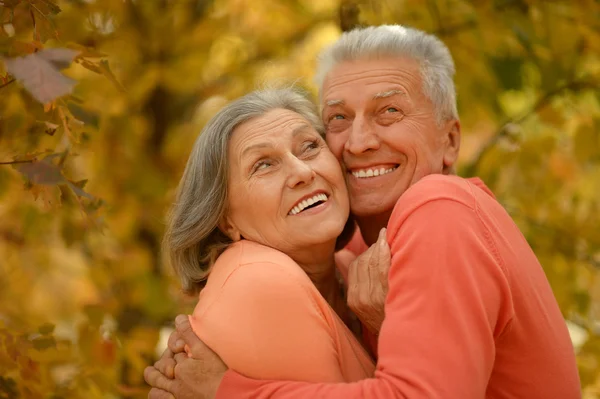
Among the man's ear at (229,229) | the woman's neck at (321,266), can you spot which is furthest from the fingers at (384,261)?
the man's ear at (229,229)

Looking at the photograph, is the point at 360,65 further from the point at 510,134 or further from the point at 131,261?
the point at 131,261

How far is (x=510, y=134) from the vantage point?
4.23 meters

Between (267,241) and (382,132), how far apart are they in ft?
2.01

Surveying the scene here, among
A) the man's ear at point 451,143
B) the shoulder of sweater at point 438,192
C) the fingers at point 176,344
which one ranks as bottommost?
the fingers at point 176,344

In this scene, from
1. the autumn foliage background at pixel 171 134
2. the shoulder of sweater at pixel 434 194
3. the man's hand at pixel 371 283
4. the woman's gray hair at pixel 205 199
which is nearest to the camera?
the shoulder of sweater at pixel 434 194

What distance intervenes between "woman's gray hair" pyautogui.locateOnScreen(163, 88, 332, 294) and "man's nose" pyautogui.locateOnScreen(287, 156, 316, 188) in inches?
9.2

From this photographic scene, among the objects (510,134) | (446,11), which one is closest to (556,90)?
(510,134)

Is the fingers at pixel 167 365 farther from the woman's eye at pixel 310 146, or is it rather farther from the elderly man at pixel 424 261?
the woman's eye at pixel 310 146

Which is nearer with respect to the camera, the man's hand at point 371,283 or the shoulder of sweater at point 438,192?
the shoulder of sweater at point 438,192

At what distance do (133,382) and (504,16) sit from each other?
2.76 meters

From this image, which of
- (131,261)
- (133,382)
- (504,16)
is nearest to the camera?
(504,16)

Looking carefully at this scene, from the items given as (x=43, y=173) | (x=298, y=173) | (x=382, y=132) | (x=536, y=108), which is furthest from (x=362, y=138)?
(x=536, y=108)

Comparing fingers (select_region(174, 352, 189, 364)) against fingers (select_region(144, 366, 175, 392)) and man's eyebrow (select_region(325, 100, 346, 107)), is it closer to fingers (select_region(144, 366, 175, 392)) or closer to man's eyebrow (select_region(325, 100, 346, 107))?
fingers (select_region(144, 366, 175, 392))

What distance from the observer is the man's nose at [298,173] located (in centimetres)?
266
